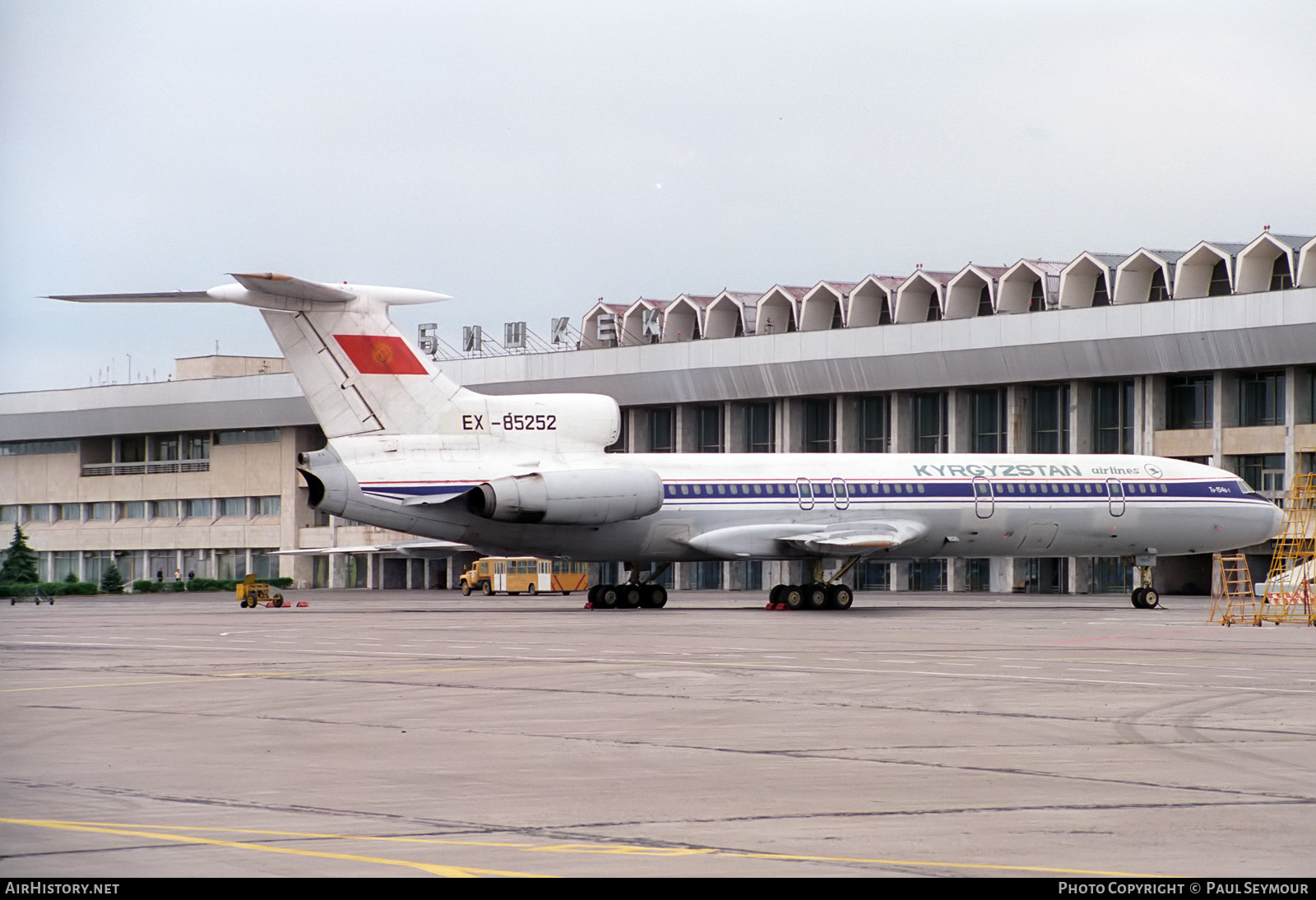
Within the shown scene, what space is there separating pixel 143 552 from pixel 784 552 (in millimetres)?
68827

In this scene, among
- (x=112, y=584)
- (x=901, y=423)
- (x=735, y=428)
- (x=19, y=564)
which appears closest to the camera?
(x=901, y=423)

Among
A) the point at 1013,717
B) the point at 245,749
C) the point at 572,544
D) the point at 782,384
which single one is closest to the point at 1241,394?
the point at 782,384

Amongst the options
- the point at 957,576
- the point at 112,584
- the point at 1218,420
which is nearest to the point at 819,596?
the point at 1218,420

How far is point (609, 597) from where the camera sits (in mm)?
48031

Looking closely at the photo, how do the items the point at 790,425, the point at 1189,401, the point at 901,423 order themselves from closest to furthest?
1. the point at 1189,401
2. the point at 901,423
3. the point at 790,425

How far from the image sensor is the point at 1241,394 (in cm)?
6738

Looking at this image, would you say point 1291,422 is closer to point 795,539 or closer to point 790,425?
point 790,425

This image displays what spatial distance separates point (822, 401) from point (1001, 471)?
33629mm

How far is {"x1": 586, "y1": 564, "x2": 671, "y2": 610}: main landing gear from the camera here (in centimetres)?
4800

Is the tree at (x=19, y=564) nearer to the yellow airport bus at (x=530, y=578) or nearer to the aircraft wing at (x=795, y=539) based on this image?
the yellow airport bus at (x=530, y=578)

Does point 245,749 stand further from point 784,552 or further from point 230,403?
point 230,403

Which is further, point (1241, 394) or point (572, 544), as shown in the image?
point (1241, 394)

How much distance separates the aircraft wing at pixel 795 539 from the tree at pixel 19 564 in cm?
5161

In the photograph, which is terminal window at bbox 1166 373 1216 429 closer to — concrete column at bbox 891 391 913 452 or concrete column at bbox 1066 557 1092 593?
concrete column at bbox 1066 557 1092 593
